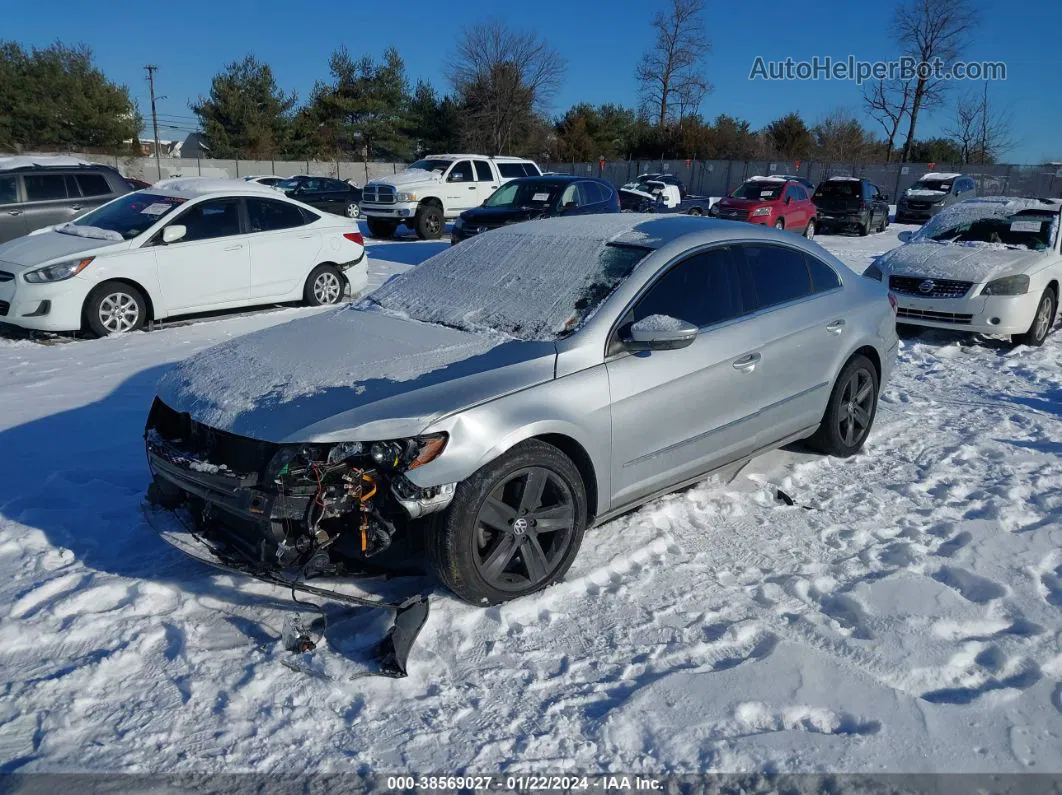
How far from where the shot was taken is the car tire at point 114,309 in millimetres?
8484

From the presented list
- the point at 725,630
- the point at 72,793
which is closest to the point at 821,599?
the point at 725,630

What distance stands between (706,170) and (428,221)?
35.2 meters

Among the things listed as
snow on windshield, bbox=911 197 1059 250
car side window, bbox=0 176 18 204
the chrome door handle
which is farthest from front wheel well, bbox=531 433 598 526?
car side window, bbox=0 176 18 204

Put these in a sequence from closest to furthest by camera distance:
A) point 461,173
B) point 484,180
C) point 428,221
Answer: point 428,221
point 461,173
point 484,180

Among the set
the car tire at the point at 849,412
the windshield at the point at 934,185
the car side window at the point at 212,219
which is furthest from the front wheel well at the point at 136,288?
the windshield at the point at 934,185

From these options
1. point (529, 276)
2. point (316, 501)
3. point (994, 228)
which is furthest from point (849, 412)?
point (994, 228)

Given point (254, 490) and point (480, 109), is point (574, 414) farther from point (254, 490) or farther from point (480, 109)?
point (480, 109)

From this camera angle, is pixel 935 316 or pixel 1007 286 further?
pixel 935 316

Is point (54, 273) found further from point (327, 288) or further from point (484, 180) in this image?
point (484, 180)

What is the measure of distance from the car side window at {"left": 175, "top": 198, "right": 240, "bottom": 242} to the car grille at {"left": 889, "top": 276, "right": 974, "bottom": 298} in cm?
757

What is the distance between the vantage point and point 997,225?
10.1 meters

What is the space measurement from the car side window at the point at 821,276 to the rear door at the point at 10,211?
1186cm

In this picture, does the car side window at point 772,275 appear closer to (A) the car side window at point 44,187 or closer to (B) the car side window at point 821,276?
(B) the car side window at point 821,276

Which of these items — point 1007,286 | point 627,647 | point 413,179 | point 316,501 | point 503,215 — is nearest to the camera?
point 316,501
